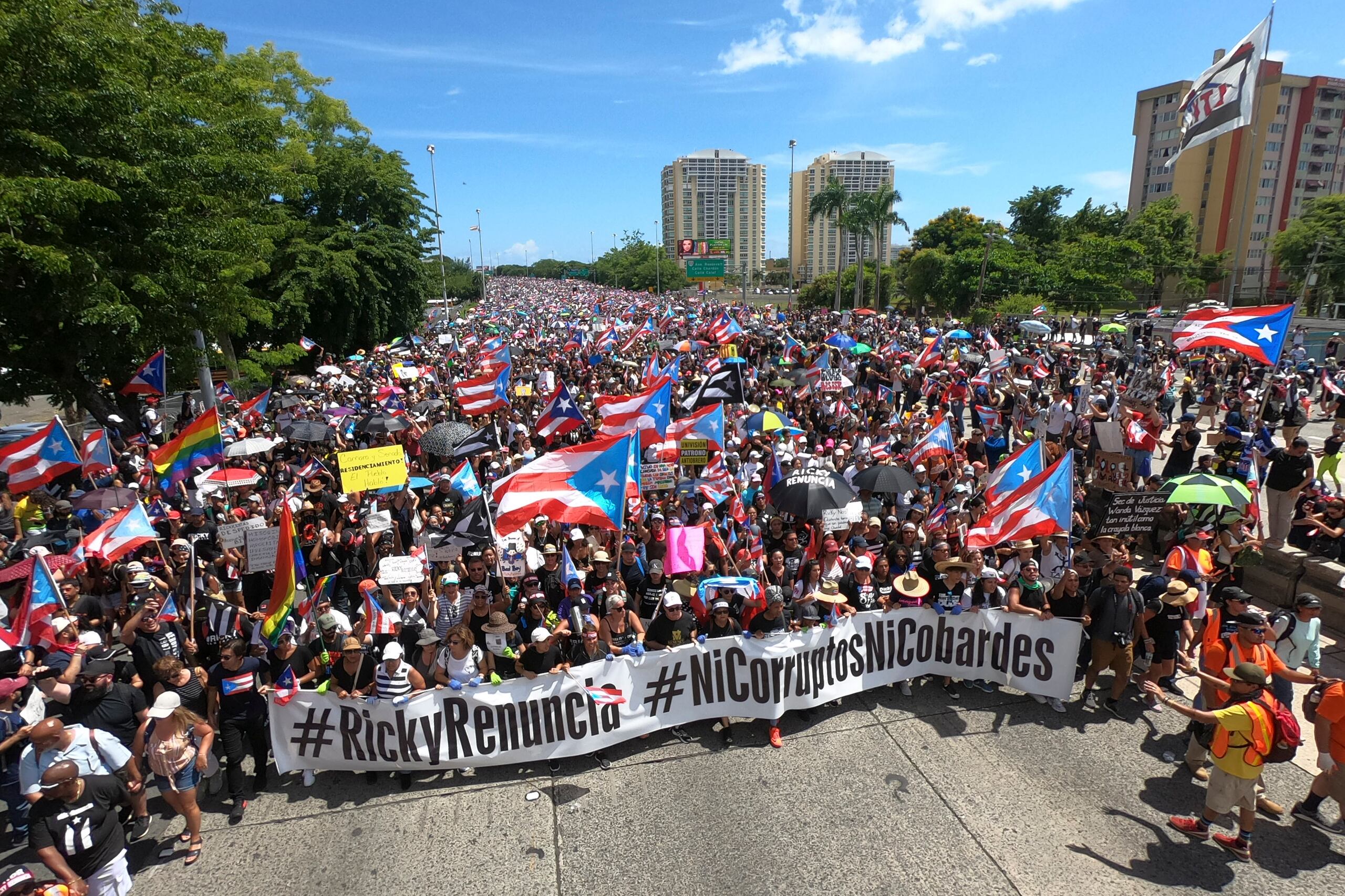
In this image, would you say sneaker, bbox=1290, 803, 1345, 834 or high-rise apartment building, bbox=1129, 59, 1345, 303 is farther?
high-rise apartment building, bbox=1129, 59, 1345, 303

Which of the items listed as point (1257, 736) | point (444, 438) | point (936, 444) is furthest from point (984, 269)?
point (1257, 736)

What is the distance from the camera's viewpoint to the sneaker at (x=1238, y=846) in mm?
5020

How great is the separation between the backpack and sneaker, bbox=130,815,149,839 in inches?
330

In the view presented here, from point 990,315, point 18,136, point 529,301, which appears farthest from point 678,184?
point 18,136

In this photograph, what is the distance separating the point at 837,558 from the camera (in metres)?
7.87

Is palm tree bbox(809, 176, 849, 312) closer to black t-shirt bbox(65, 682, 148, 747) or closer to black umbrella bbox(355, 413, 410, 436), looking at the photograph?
black umbrella bbox(355, 413, 410, 436)

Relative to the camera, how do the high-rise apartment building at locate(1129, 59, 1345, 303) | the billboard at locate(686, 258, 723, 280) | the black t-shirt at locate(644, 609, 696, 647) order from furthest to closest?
the billboard at locate(686, 258, 723, 280), the high-rise apartment building at locate(1129, 59, 1345, 303), the black t-shirt at locate(644, 609, 696, 647)

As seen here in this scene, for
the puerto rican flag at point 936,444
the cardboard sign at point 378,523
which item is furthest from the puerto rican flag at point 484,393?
the puerto rican flag at point 936,444

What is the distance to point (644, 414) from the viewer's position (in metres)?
11.2

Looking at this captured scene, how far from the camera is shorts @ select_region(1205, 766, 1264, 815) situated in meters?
→ 4.93

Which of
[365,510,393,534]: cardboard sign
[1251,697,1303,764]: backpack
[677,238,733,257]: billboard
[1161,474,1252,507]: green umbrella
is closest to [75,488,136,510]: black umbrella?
[365,510,393,534]: cardboard sign

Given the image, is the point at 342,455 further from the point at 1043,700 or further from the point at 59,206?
the point at 1043,700

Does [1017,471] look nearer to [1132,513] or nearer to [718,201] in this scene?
[1132,513]

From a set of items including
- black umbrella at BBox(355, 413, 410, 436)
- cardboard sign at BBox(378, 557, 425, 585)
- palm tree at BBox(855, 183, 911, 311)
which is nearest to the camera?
cardboard sign at BBox(378, 557, 425, 585)
